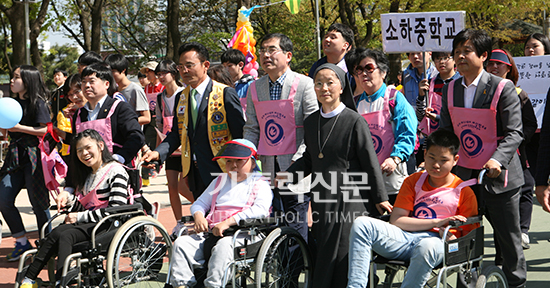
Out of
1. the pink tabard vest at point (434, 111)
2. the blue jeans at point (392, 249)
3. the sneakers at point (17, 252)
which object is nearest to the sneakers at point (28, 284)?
the sneakers at point (17, 252)

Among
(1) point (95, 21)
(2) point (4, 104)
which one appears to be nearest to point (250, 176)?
(2) point (4, 104)

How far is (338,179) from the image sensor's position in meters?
4.15

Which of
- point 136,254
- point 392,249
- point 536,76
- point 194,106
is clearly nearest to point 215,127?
point 194,106

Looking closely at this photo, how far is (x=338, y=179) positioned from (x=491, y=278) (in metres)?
1.18

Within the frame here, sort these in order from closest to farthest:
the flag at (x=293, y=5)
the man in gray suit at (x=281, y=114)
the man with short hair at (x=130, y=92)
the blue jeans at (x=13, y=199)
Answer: the man in gray suit at (x=281, y=114), the blue jeans at (x=13, y=199), the man with short hair at (x=130, y=92), the flag at (x=293, y=5)

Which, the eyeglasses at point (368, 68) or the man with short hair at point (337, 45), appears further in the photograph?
the man with short hair at point (337, 45)

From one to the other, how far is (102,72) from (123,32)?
25347 mm

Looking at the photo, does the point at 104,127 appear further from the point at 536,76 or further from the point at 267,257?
the point at 536,76

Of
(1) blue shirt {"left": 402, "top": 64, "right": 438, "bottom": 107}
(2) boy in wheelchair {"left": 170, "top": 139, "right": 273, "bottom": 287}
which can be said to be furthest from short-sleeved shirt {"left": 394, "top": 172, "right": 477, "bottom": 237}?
(1) blue shirt {"left": 402, "top": 64, "right": 438, "bottom": 107}

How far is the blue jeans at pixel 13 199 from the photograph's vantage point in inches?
242

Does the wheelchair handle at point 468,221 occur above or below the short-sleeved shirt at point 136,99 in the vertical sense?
below

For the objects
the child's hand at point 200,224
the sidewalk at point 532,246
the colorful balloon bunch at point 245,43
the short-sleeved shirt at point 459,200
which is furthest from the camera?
the colorful balloon bunch at point 245,43

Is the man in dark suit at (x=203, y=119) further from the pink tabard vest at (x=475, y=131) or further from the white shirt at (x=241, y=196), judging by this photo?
the pink tabard vest at (x=475, y=131)

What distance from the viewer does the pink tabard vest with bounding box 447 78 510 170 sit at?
420 cm
